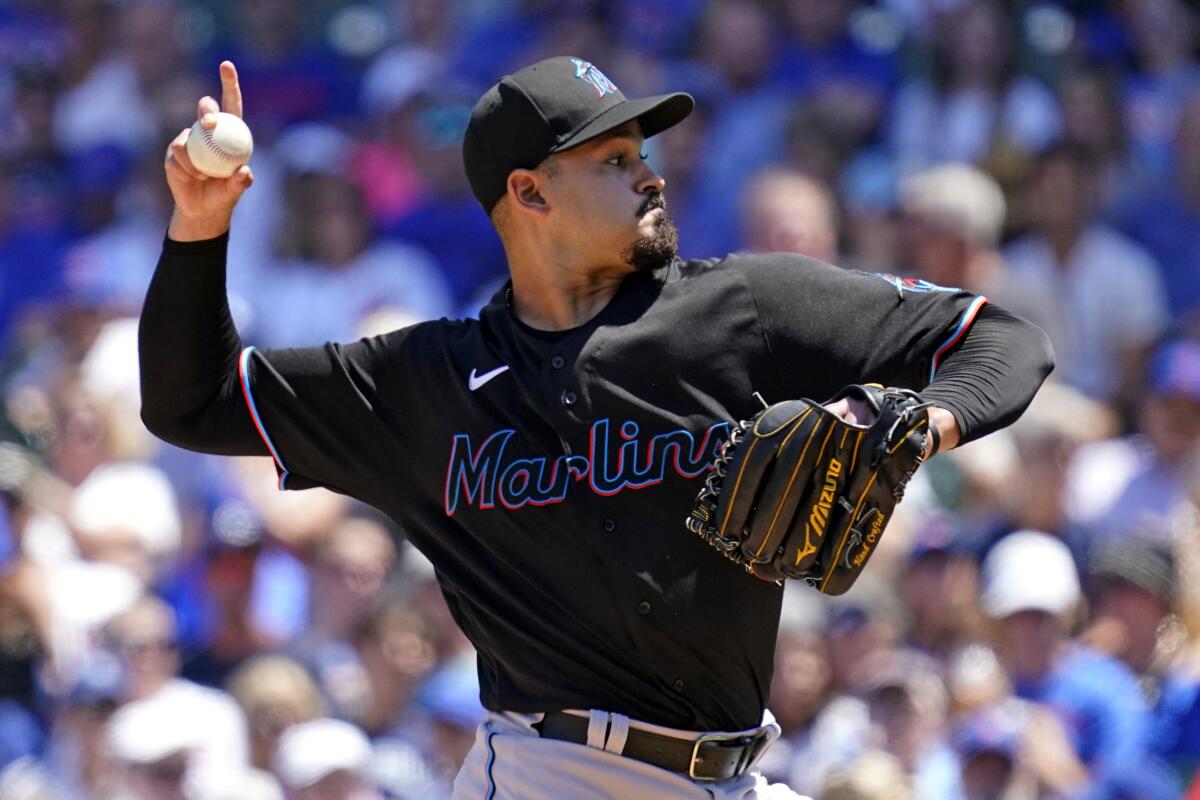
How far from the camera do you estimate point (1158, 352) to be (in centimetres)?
629

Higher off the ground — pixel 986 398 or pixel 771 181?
pixel 986 398

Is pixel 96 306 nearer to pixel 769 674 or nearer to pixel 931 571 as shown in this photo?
pixel 931 571

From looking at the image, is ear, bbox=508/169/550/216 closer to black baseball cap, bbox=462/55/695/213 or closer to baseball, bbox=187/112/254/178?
black baseball cap, bbox=462/55/695/213

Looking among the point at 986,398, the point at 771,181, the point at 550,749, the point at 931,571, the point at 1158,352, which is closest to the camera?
the point at 986,398

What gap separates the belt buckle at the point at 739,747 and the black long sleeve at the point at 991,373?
0.70 meters

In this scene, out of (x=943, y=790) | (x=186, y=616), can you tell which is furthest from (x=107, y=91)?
(x=943, y=790)

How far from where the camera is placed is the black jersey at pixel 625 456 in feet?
10.4

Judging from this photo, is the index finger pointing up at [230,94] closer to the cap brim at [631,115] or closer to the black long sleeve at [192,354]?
the black long sleeve at [192,354]

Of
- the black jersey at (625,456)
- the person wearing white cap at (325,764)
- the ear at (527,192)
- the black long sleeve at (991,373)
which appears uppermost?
the ear at (527,192)

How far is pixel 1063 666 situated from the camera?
17.6ft

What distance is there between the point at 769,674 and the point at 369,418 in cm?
90

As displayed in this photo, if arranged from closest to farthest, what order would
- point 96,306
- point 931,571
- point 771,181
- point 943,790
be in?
point 943,790, point 931,571, point 771,181, point 96,306

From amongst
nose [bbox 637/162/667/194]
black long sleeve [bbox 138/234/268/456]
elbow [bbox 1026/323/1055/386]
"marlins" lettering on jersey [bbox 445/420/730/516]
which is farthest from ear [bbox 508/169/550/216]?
elbow [bbox 1026/323/1055/386]

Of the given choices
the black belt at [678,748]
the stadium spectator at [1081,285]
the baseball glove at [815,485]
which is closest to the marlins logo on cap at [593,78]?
the baseball glove at [815,485]
